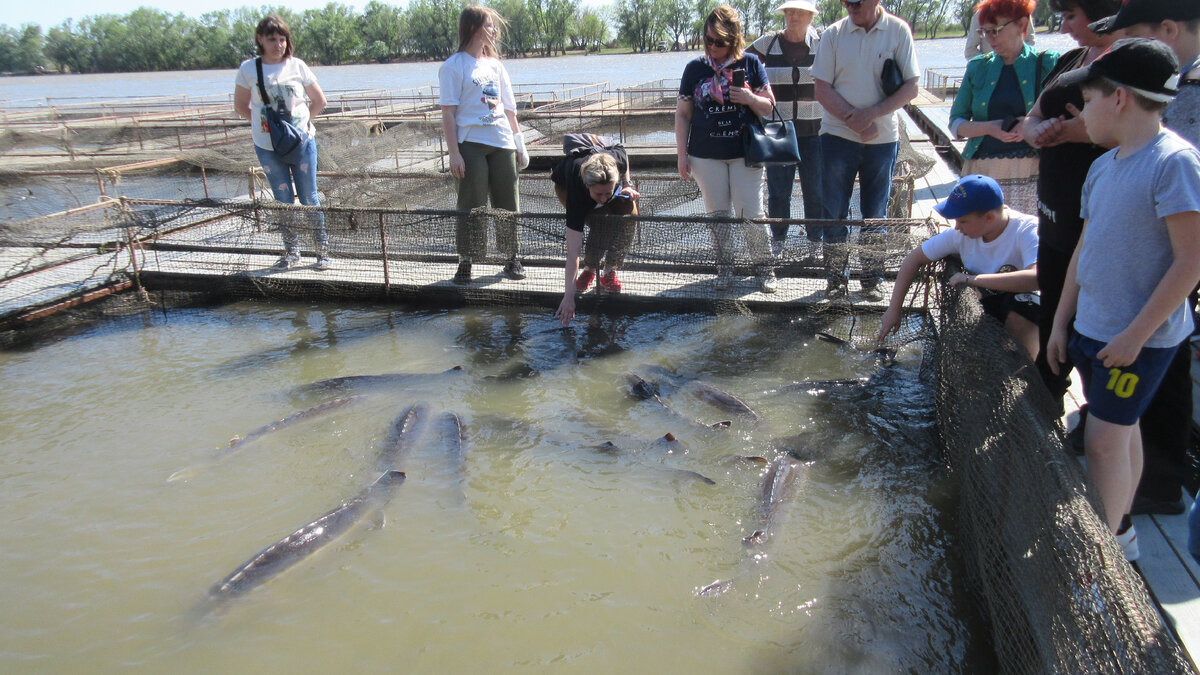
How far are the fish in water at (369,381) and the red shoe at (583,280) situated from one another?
1522 mm

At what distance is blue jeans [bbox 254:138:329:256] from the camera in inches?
290

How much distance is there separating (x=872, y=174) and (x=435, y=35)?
3820 inches

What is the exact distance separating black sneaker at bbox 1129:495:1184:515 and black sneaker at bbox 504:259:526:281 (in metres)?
5.28

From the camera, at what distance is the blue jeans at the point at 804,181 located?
A: 21.7 ft

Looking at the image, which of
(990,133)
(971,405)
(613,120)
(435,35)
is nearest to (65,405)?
(971,405)

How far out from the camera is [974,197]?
13.1 ft

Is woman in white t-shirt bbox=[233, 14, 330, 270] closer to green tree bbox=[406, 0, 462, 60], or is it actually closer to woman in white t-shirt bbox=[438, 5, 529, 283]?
woman in white t-shirt bbox=[438, 5, 529, 283]

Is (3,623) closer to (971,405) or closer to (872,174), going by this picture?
(971,405)

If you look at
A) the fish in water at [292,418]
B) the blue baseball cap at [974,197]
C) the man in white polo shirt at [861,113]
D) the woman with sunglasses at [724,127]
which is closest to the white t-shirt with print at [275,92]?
the fish in water at [292,418]

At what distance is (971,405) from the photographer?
11.5 ft

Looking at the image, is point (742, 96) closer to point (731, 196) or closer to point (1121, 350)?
point (731, 196)

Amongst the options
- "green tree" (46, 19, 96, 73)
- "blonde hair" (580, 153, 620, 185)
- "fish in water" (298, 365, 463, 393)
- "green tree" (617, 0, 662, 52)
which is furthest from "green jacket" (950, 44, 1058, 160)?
"green tree" (46, 19, 96, 73)

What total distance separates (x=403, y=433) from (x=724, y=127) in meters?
3.49

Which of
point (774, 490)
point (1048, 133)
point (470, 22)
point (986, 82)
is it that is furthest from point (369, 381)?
point (986, 82)
